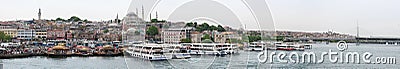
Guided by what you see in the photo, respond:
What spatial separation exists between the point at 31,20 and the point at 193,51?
16642 mm

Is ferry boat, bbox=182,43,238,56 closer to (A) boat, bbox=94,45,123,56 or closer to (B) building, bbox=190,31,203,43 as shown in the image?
(A) boat, bbox=94,45,123,56

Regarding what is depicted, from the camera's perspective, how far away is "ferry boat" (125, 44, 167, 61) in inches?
356

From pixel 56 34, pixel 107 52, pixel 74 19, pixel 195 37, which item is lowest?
pixel 107 52

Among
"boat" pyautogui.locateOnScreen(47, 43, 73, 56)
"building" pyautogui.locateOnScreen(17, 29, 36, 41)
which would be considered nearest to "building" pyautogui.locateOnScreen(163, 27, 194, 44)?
"boat" pyautogui.locateOnScreen(47, 43, 73, 56)

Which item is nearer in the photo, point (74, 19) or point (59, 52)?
point (59, 52)

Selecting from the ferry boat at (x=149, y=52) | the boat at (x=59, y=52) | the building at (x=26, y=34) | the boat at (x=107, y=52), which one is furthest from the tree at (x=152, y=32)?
the ferry boat at (x=149, y=52)

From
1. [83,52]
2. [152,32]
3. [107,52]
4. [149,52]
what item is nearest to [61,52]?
[83,52]

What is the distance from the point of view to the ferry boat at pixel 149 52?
9047 millimetres

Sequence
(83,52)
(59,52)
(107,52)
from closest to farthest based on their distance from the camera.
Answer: (59,52)
(83,52)
(107,52)

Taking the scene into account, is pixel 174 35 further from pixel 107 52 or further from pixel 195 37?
pixel 107 52

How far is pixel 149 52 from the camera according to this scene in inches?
365

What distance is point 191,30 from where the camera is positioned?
16.9m

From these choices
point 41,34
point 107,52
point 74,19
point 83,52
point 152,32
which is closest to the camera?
point 83,52

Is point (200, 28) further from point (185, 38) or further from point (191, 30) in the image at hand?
point (185, 38)
